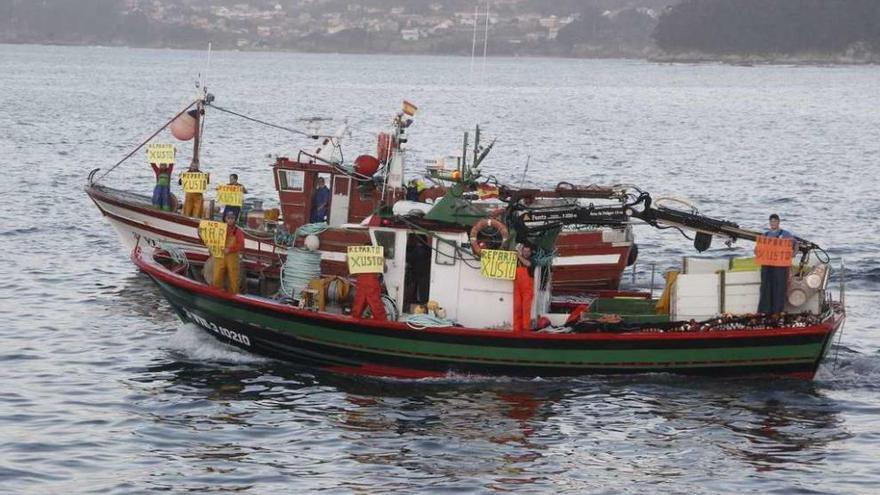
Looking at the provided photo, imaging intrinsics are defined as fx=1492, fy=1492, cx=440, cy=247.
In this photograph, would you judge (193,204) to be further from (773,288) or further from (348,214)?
(773,288)

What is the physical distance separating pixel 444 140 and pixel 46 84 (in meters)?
82.9

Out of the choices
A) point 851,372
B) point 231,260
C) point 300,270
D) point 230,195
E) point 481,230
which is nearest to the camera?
point 481,230

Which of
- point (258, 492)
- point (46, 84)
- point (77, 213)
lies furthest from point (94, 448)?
point (46, 84)

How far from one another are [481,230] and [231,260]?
15.7ft

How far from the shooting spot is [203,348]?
27.4 meters

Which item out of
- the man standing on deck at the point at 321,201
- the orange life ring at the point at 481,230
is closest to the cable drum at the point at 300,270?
the orange life ring at the point at 481,230

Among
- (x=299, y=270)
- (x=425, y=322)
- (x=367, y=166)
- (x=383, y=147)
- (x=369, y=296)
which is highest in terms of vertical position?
(x=383, y=147)

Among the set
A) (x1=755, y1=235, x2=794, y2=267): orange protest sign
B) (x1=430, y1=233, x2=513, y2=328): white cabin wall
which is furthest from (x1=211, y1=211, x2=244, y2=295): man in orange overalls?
(x1=755, y1=235, x2=794, y2=267): orange protest sign

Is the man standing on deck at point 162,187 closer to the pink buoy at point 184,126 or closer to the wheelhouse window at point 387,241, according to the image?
the pink buoy at point 184,126

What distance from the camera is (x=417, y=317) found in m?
24.8

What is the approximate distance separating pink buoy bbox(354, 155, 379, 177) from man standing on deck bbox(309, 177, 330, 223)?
38.0 inches

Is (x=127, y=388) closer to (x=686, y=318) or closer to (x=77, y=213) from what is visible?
(x=686, y=318)

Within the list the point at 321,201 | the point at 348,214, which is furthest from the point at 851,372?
the point at 321,201

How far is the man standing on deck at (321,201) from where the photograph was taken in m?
32.1
